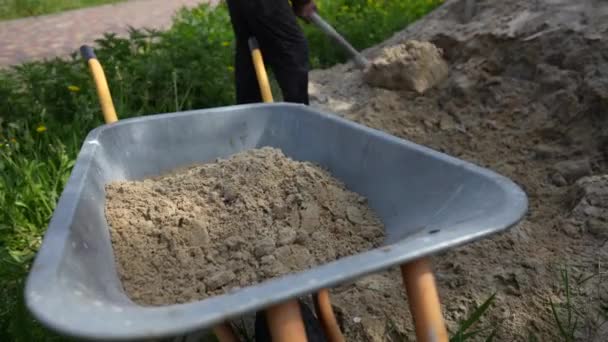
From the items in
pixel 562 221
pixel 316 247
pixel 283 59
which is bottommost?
pixel 562 221

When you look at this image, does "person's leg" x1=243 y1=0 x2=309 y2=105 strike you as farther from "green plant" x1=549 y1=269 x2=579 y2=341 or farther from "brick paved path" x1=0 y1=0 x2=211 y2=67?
"brick paved path" x1=0 y1=0 x2=211 y2=67

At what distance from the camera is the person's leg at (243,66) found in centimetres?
274

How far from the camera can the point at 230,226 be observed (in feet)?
4.73

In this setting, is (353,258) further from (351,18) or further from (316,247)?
Result: (351,18)

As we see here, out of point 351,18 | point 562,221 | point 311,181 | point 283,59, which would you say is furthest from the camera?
point 351,18

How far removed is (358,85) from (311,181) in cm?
209

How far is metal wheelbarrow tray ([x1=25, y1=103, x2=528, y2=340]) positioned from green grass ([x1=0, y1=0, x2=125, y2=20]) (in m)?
7.65

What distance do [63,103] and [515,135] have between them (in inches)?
98.9

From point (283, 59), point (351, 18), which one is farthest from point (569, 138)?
point (351, 18)

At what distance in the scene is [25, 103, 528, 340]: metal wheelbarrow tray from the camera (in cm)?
73

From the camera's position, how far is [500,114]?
8.89ft

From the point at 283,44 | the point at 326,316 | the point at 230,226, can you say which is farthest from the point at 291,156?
the point at 283,44

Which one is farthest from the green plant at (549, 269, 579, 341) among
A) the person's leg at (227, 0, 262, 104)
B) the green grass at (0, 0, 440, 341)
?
the person's leg at (227, 0, 262, 104)

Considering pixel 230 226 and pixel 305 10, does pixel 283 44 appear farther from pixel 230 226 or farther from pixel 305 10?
pixel 230 226
